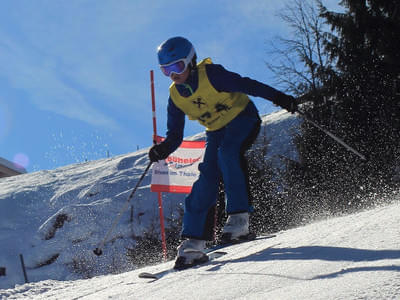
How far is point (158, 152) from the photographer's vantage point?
372 cm

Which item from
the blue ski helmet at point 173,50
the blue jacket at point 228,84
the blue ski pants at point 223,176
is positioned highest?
the blue ski helmet at point 173,50

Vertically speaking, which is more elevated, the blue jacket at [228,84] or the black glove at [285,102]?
the blue jacket at [228,84]

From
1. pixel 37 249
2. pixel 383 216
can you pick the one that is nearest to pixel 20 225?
pixel 37 249

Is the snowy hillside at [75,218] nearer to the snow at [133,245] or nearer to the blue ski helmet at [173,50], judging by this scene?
the snow at [133,245]

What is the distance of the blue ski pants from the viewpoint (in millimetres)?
3404

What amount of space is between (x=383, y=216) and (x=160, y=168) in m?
6.66

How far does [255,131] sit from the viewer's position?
12.4ft

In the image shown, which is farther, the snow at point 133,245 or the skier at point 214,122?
the skier at point 214,122

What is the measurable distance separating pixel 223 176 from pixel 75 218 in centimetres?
1602

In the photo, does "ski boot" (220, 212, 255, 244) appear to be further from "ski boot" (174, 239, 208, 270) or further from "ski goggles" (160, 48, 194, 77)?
"ski goggles" (160, 48, 194, 77)

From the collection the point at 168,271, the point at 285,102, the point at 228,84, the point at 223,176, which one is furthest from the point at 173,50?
the point at 168,271

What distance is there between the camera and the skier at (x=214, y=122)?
11.3 feet

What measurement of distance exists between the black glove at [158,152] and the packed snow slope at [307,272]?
1.01 m

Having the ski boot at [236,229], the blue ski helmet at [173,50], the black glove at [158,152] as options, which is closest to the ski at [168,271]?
the ski boot at [236,229]
